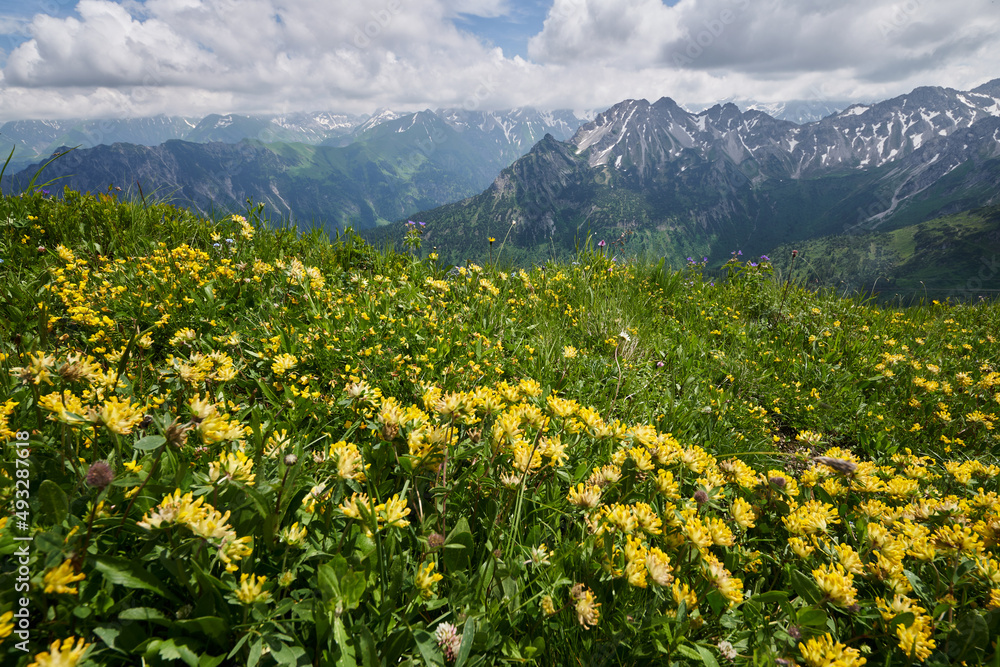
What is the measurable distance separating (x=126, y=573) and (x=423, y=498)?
1.04 metres

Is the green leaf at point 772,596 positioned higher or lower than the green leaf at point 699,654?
higher

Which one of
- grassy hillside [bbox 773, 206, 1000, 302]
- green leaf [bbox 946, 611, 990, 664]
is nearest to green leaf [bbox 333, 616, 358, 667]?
green leaf [bbox 946, 611, 990, 664]

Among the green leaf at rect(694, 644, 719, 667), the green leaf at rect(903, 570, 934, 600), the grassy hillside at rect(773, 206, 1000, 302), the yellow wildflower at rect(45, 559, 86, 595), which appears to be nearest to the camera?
the yellow wildflower at rect(45, 559, 86, 595)

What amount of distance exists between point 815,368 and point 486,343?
143 inches

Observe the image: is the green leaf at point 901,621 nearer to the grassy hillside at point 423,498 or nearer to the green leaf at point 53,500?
the grassy hillside at point 423,498

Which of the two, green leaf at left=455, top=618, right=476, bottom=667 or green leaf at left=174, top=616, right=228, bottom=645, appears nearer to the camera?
green leaf at left=174, top=616, right=228, bottom=645

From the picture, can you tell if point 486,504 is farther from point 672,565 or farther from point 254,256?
point 254,256

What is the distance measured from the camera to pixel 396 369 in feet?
9.72

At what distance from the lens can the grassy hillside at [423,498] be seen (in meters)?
1.28

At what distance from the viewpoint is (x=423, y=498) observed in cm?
199

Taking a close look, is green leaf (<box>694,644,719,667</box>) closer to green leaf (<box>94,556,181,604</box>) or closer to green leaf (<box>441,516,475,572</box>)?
green leaf (<box>441,516,475,572</box>)

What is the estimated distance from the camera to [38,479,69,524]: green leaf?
1206 mm

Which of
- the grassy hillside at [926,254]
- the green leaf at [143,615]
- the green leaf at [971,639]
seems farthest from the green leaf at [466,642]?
the grassy hillside at [926,254]

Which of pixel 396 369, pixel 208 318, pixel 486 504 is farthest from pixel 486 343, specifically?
pixel 208 318
